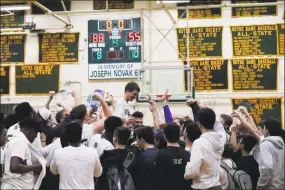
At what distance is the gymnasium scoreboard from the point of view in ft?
35.5

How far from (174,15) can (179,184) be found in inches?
294

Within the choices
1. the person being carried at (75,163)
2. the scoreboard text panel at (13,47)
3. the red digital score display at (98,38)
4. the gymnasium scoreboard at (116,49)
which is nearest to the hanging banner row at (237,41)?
the gymnasium scoreboard at (116,49)

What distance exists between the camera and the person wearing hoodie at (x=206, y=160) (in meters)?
3.83

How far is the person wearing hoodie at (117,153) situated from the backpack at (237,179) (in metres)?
1.09

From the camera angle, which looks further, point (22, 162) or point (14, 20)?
point (14, 20)

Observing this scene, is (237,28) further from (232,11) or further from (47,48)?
(47,48)

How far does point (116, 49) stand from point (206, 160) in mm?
7317

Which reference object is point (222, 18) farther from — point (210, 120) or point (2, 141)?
point (2, 141)

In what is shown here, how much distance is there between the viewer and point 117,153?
4027 millimetres

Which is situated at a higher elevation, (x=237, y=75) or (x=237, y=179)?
(x=237, y=75)

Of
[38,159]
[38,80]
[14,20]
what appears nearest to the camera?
[38,159]

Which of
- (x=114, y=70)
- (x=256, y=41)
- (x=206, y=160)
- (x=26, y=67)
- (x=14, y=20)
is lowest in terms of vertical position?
(x=206, y=160)

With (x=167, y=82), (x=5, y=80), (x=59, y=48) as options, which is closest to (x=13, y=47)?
(x=5, y=80)

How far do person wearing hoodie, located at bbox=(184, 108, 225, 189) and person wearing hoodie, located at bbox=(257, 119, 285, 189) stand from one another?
675mm
